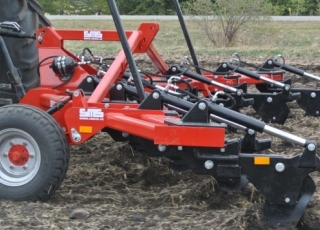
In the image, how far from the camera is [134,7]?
1323 inches

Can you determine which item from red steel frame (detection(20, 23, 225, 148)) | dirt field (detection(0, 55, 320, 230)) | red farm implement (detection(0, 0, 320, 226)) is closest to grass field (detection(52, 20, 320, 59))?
dirt field (detection(0, 55, 320, 230))

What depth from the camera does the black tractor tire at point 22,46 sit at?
20.7 ft

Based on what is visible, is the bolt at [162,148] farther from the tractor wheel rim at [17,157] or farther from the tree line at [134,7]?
the tree line at [134,7]

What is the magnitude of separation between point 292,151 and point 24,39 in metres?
2.71

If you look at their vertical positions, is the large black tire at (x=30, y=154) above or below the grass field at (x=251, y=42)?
below

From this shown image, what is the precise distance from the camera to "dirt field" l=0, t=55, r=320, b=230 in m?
4.44

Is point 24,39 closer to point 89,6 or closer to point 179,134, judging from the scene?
point 179,134

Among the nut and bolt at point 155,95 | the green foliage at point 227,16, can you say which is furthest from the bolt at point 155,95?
the green foliage at point 227,16

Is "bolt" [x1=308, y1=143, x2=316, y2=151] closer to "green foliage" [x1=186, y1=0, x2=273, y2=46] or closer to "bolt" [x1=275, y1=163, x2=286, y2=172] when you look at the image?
"bolt" [x1=275, y1=163, x2=286, y2=172]

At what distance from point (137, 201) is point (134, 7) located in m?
29.1

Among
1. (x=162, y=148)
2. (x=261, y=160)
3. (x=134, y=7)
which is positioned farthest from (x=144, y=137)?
(x=134, y=7)

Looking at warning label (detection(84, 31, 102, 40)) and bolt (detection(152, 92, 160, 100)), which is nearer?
bolt (detection(152, 92, 160, 100))

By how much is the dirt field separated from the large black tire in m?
0.10

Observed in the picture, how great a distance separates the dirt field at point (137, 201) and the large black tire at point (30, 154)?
0.34 feet
